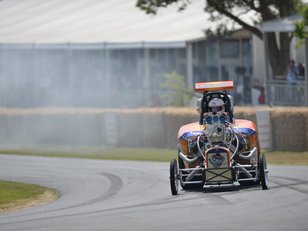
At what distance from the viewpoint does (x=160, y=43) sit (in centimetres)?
4119

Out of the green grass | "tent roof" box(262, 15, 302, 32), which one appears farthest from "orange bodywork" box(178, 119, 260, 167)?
"tent roof" box(262, 15, 302, 32)

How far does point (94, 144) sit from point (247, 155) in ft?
60.9

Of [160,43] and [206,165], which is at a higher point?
[160,43]

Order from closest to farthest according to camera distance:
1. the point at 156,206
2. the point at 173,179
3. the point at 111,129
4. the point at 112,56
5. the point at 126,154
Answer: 1. the point at 156,206
2. the point at 173,179
3. the point at 126,154
4. the point at 111,129
5. the point at 112,56

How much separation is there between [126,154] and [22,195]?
36.3ft

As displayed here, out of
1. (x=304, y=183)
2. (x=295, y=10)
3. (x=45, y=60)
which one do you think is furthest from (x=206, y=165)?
(x=45, y=60)

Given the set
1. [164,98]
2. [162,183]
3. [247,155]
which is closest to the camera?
[247,155]

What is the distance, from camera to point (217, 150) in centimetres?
1614

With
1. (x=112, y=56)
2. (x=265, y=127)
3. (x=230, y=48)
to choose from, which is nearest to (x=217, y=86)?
(x=265, y=127)

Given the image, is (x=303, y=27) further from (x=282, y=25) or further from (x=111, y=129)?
(x=111, y=129)

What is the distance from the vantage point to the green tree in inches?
1528

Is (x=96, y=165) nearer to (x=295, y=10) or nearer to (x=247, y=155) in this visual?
(x=247, y=155)

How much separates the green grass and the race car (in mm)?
6305

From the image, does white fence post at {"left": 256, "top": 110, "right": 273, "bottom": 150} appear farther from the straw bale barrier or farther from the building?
the building
